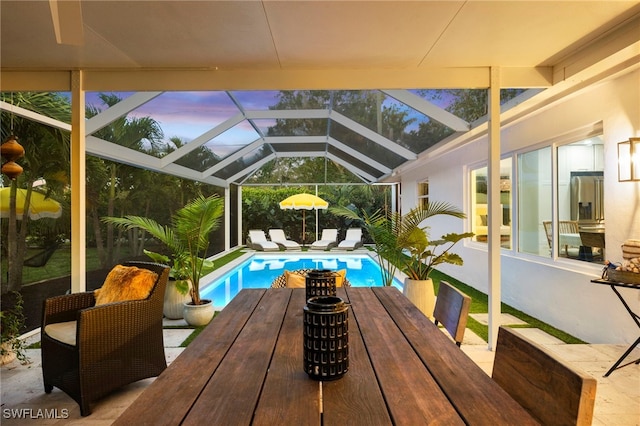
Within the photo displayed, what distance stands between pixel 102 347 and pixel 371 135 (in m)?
5.45

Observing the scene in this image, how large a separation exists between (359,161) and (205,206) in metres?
6.37

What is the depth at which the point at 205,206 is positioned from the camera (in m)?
4.33

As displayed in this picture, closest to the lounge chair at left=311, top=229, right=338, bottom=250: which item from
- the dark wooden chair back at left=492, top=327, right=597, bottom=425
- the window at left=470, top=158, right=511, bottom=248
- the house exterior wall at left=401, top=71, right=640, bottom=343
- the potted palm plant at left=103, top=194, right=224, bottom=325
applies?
the window at left=470, top=158, right=511, bottom=248

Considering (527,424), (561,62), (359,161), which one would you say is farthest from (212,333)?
(359,161)

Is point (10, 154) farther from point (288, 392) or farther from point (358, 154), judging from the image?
point (358, 154)

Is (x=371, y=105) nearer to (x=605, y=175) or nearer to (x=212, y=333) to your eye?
(x=605, y=175)

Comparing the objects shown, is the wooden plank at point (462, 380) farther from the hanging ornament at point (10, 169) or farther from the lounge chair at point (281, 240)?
the lounge chair at point (281, 240)

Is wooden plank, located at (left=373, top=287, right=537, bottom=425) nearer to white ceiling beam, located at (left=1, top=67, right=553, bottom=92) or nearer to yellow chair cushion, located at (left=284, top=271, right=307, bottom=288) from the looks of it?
yellow chair cushion, located at (left=284, top=271, right=307, bottom=288)

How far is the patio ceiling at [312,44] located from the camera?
8.27 ft

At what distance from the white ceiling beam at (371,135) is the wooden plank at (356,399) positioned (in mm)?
5117

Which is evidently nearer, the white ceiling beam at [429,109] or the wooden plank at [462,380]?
the wooden plank at [462,380]

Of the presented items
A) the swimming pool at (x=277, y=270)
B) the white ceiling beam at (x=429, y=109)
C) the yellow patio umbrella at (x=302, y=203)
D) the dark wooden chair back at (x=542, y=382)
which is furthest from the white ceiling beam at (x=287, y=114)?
the yellow patio umbrella at (x=302, y=203)

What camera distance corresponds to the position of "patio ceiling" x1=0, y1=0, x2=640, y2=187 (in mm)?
2520

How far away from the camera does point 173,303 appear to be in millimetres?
4691
